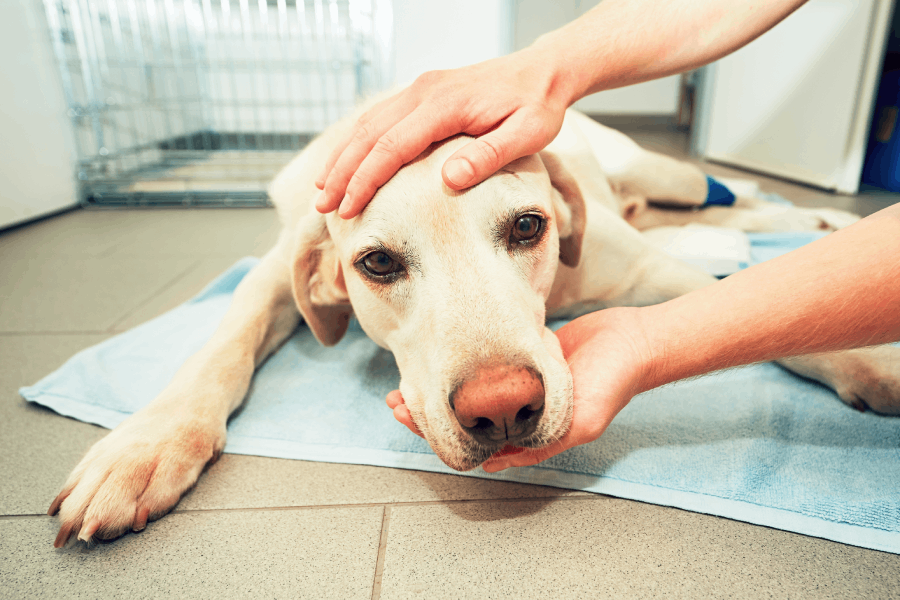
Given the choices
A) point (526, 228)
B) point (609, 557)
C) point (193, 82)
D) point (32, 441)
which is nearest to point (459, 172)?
point (526, 228)

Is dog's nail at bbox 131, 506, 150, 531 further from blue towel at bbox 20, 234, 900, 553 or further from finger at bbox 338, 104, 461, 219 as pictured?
finger at bbox 338, 104, 461, 219

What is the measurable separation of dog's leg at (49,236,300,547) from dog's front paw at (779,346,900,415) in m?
1.53

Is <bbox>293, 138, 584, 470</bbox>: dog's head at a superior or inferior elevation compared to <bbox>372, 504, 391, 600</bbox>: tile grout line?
superior

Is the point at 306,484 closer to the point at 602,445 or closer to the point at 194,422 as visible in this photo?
the point at 194,422

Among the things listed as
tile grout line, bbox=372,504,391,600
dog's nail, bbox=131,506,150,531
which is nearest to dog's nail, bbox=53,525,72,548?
dog's nail, bbox=131,506,150,531

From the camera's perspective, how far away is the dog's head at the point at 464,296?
880 millimetres

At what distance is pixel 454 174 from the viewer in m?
1.03

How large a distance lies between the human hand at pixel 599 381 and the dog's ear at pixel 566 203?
38 cm

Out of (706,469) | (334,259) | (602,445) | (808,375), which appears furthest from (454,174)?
(808,375)

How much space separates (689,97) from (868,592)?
9.57 metres

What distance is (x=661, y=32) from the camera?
1432mm

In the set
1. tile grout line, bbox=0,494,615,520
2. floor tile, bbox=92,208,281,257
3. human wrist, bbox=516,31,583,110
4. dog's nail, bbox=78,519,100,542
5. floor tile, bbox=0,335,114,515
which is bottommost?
floor tile, bbox=92,208,281,257

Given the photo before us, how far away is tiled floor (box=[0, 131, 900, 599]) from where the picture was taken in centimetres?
90

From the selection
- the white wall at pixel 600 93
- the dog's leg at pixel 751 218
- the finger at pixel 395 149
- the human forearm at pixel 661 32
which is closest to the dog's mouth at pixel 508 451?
the finger at pixel 395 149
